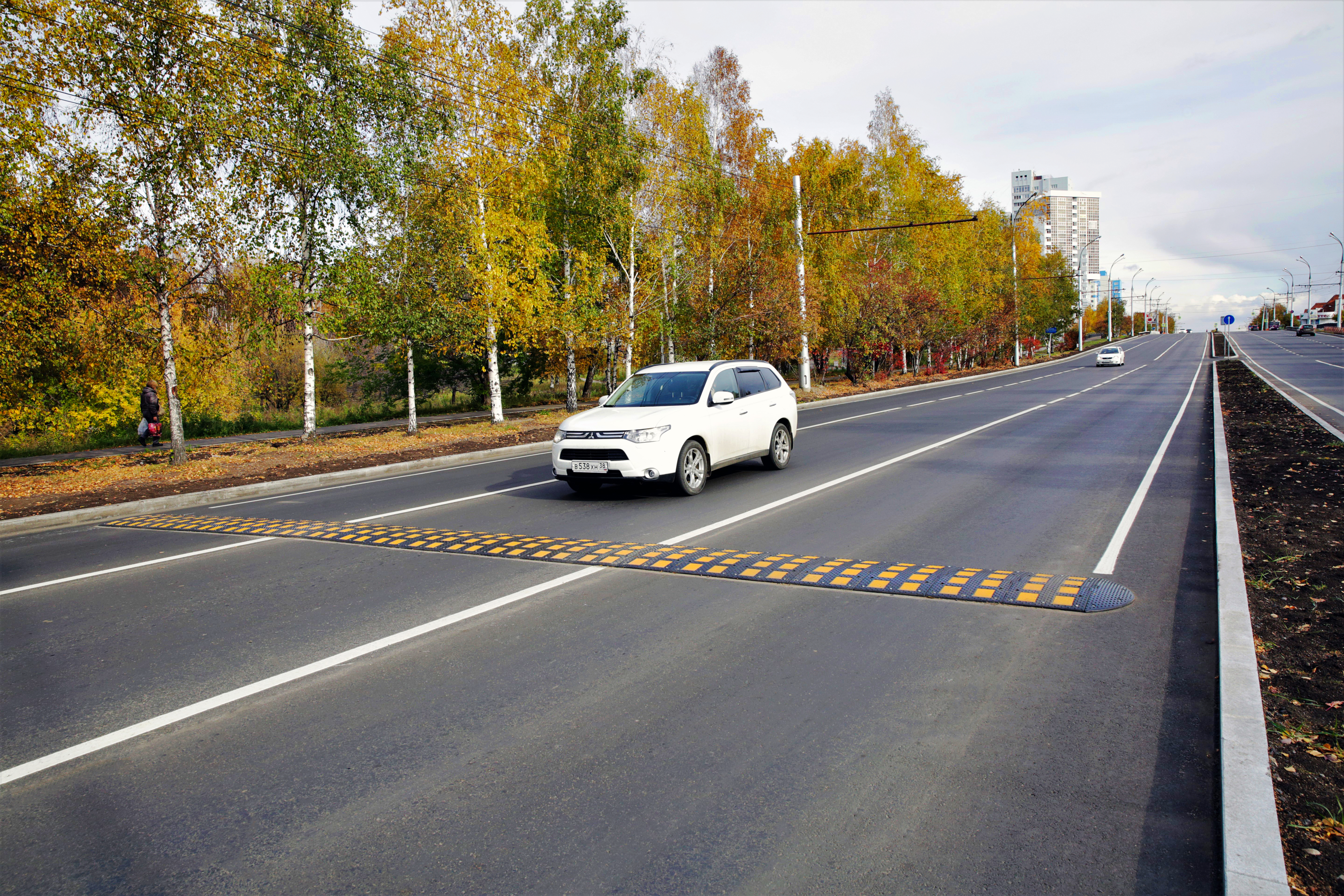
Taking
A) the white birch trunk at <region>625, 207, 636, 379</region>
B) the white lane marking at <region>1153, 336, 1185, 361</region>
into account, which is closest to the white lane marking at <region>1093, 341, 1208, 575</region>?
the white birch trunk at <region>625, 207, 636, 379</region>

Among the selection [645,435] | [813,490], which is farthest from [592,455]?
[813,490]

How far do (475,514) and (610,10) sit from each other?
22.8 m

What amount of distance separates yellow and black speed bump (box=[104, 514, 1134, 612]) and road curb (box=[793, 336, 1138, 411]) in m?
15.1

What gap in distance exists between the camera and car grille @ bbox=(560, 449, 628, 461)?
9836 mm

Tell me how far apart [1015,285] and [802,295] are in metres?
35.8

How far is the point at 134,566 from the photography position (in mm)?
7734

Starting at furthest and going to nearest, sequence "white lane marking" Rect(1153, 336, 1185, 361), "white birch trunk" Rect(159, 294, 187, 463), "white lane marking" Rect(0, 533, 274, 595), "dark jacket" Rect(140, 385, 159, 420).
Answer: "white lane marking" Rect(1153, 336, 1185, 361) < "dark jacket" Rect(140, 385, 159, 420) < "white birch trunk" Rect(159, 294, 187, 463) < "white lane marking" Rect(0, 533, 274, 595)

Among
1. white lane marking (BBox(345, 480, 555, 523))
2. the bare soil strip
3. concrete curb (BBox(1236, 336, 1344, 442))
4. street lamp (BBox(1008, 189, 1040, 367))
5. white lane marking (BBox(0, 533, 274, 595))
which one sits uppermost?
street lamp (BBox(1008, 189, 1040, 367))

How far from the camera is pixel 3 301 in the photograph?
13453mm

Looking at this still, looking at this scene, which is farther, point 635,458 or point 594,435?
point 594,435

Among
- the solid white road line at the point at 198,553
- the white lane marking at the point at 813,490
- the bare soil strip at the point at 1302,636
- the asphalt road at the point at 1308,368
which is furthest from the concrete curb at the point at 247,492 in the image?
the asphalt road at the point at 1308,368

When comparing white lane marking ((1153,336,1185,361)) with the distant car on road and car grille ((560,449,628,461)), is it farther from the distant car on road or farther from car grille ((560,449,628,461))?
car grille ((560,449,628,461))

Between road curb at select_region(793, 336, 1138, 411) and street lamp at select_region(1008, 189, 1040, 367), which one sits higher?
street lamp at select_region(1008, 189, 1040, 367)

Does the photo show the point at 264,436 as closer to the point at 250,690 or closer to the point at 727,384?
the point at 727,384
